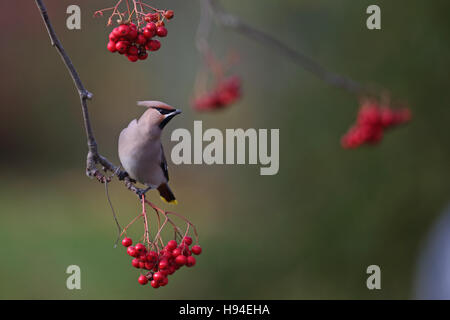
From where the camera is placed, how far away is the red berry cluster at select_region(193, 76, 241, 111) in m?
2.46

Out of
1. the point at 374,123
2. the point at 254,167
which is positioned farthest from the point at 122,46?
the point at 254,167

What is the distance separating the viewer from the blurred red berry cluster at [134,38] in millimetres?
1049

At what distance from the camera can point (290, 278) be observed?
14.5 ft

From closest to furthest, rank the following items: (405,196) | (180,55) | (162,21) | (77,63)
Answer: (162,21)
(405,196)
(180,55)
(77,63)

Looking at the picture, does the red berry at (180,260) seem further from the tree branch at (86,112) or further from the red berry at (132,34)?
the red berry at (132,34)

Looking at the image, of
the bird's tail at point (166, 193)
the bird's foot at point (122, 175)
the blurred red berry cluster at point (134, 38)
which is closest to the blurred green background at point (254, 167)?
the bird's tail at point (166, 193)

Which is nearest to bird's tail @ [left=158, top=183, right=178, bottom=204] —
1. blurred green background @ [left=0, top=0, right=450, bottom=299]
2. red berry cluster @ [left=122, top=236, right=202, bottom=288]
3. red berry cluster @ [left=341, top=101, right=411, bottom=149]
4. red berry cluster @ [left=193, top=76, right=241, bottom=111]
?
red berry cluster @ [left=122, top=236, right=202, bottom=288]

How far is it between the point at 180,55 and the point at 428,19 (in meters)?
2.21

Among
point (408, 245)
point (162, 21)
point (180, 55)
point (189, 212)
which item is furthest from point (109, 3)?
point (162, 21)

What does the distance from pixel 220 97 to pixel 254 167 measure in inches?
113

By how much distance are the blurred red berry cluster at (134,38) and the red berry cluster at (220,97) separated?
4.46 feet

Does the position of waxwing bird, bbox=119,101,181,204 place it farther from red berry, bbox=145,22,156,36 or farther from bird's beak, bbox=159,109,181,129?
red berry, bbox=145,22,156,36

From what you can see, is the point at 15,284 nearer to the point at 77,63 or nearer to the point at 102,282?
the point at 102,282

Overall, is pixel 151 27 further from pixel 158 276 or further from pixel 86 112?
pixel 158 276
